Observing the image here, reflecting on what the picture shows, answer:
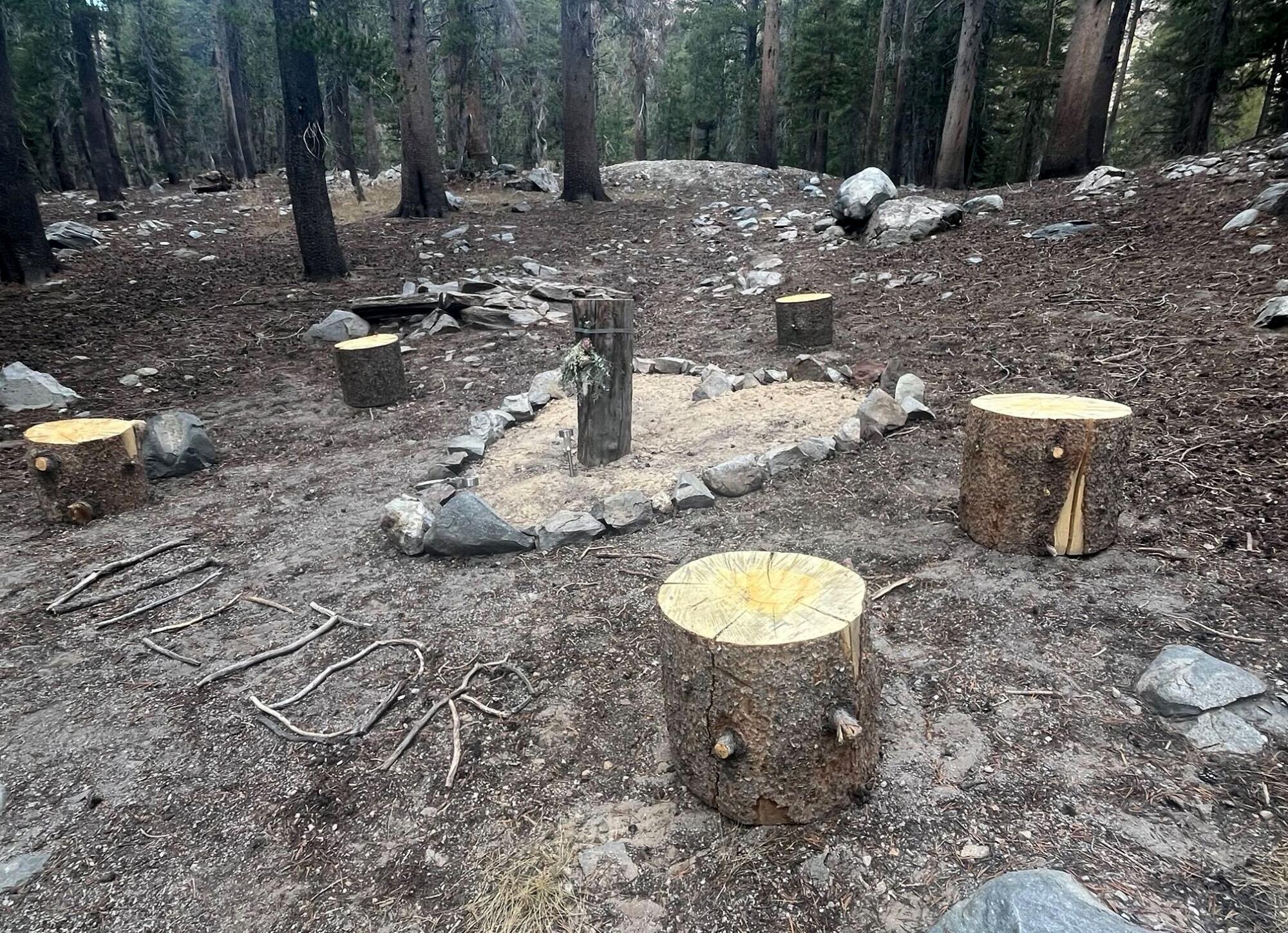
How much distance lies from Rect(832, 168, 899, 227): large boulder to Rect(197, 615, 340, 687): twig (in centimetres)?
1005

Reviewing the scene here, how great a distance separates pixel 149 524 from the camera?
4.63 metres

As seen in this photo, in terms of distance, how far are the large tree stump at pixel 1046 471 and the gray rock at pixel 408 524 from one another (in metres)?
2.96

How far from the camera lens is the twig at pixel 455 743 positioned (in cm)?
247

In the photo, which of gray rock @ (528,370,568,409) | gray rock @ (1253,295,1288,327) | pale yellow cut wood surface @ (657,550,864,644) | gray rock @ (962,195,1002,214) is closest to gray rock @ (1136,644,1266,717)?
pale yellow cut wood surface @ (657,550,864,644)

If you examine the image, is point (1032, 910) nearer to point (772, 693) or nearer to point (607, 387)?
point (772, 693)

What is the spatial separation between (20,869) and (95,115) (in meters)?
20.7

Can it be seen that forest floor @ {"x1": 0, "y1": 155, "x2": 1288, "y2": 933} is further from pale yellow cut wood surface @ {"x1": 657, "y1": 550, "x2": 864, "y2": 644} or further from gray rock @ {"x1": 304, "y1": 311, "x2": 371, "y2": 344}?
gray rock @ {"x1": 304, "y1": 311, "x2": 371, "y2": 344}

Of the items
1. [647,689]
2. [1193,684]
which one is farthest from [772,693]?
[1193,684]

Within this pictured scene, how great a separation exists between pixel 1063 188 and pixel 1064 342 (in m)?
6.47

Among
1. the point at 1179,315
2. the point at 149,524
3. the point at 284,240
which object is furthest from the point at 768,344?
the point at 284,240

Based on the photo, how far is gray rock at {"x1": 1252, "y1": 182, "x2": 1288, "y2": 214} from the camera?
6730mm

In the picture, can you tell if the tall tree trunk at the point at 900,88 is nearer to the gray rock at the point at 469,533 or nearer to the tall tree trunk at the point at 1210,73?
the tall tree trunk at the point at 1210,73

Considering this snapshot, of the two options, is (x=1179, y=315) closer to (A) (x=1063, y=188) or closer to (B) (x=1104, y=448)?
(B) (x=1104, y=448)

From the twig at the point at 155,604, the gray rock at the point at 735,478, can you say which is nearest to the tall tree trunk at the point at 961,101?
the gray rock at the point at 735,478
